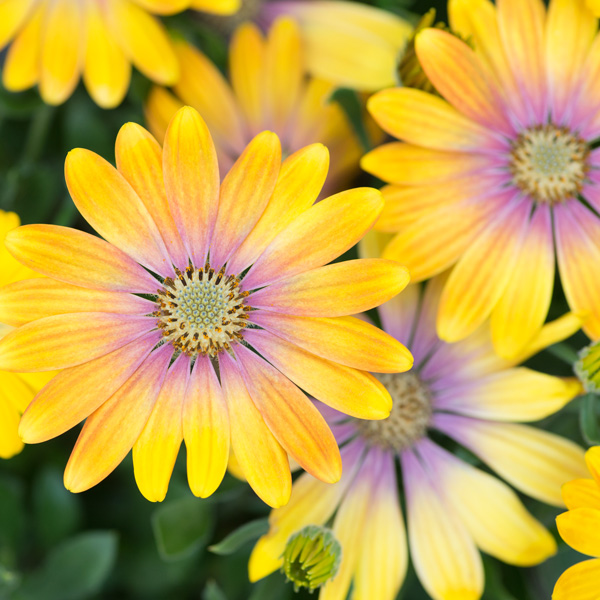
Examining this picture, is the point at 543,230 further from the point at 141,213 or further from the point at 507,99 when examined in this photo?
the point at 141,213

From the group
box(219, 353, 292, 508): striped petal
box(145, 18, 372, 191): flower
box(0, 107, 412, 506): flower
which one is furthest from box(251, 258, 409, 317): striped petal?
box(145, 18, 372, 191): flower

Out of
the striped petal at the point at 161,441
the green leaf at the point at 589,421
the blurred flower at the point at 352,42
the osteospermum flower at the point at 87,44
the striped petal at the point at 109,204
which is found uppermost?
the blurred flower at the point at 352,42

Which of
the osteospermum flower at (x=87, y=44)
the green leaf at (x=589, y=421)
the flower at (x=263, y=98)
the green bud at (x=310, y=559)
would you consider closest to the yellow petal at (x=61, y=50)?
the osteospermum flower at (x=87, y=44)

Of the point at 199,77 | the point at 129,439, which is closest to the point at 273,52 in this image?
the point at 199,77

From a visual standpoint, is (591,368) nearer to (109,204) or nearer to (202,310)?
(202,310)

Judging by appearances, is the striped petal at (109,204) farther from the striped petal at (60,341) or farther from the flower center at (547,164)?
the flower center at (547,164)
